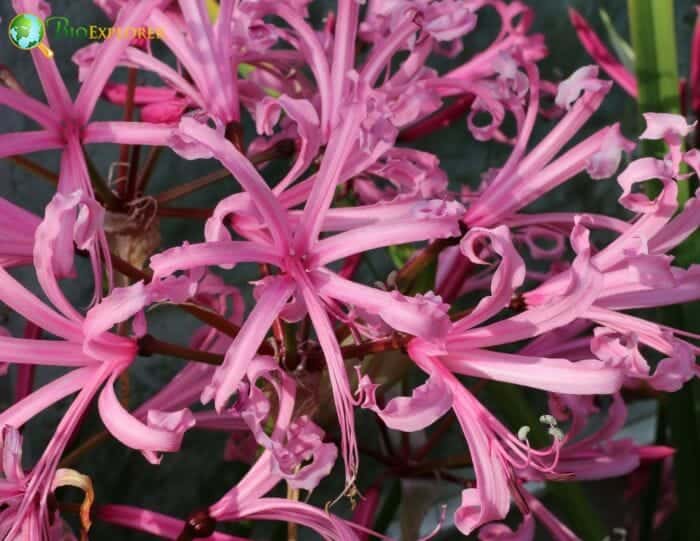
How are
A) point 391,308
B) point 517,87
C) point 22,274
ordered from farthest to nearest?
point 22,274, point 517,87, point 391,308

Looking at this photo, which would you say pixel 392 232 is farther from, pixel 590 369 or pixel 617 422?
pixel 617 422

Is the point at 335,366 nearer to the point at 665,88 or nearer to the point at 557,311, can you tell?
the point at 557,311

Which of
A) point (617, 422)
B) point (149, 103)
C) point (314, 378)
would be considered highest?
point (149, 103)

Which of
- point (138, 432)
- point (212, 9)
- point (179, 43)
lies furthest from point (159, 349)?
point (212, 9)

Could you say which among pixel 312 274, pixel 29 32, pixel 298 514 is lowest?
pixel 298 514

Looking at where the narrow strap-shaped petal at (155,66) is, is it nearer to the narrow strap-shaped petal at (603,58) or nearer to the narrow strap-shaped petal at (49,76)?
the narrow strap-shaped petal at (49,76)

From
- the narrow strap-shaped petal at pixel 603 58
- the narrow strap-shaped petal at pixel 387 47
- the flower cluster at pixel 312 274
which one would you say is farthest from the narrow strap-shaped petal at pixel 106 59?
the narrow strap-shaped petal at pixel 603 58

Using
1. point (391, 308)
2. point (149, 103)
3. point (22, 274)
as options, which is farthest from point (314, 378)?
point (22, 274)
